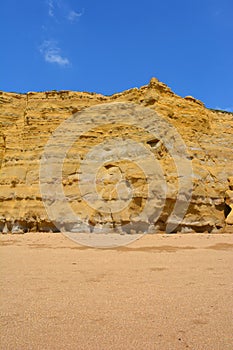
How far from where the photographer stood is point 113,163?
51.4ft

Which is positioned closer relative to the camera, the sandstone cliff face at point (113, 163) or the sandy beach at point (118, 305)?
the sandy beach at point (118, 305)

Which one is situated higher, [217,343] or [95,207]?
[95,207]

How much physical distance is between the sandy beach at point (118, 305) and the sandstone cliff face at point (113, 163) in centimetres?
800

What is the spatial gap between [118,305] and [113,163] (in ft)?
39.7

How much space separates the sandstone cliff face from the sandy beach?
7997 millimetres

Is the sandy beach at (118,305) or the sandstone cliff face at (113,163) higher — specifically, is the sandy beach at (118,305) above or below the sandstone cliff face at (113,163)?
below

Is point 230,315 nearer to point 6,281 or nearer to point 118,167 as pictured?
point 6,281

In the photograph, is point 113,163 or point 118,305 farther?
point 113,163

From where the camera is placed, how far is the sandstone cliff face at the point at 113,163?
1441 cm

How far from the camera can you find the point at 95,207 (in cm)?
1446

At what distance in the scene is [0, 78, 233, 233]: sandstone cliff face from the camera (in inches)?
567

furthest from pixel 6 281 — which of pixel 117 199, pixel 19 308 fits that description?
pixel 117 199

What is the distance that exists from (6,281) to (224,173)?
45.3ft

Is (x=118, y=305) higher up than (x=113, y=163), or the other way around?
(x=113, y=163)
